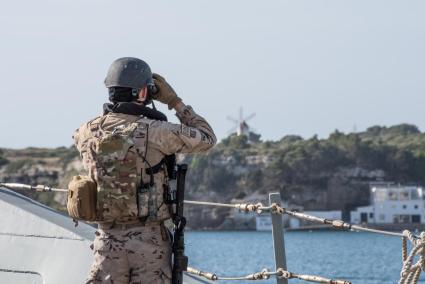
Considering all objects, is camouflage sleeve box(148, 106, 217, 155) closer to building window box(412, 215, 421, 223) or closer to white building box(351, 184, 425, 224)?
white building box(351, 184, 425, 224)

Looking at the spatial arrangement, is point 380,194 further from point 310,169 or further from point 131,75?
point 131,75

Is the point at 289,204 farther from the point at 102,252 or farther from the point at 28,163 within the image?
the point at 102,252

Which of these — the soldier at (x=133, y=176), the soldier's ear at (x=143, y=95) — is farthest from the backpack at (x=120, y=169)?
the soldier's ear at (x=143, y=95)

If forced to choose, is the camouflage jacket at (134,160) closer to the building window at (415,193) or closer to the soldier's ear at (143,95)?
the soldier's ear at (143,95)

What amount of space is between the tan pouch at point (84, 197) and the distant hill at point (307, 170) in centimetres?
12943

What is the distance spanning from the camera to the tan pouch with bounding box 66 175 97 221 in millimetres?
6137

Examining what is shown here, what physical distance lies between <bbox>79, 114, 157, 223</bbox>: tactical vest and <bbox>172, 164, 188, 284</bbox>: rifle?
15 cm

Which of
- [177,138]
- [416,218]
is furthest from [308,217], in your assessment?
[416,218]

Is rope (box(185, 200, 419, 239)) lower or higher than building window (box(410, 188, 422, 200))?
lower

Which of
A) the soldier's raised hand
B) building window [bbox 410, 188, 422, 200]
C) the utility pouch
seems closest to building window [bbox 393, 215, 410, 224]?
building window [bbox 410, 188, 422, 200]

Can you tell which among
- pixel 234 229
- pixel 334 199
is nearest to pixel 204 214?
pixel 234 229

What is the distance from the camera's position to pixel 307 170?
466 ft

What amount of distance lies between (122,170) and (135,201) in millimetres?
159

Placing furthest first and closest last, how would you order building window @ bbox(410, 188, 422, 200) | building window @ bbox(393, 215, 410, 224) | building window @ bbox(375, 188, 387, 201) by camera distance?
building window @ bbox(375, 188, 387, 201)
building window @ bbox(410, 188, 422, 200)
building window @ bbox(393, 215, 410, 224)
